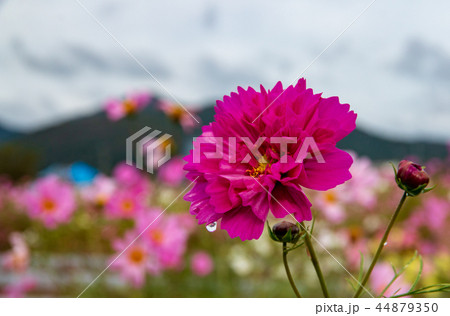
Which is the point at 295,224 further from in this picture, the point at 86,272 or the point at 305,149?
the point at 86,272

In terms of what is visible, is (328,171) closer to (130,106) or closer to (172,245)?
(130,106)

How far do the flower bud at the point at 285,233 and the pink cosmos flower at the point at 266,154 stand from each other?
0.07ft

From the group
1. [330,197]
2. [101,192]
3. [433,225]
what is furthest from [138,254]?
[433,225]

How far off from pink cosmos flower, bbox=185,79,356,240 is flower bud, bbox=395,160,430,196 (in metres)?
0.05

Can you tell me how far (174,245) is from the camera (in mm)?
790

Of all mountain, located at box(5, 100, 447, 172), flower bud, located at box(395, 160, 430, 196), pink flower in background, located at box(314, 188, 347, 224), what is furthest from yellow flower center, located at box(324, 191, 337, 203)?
flower bud, located at box(395, 160, 430, 196)

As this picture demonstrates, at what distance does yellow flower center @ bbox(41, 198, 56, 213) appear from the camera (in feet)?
2.97

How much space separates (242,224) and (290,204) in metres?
0.02

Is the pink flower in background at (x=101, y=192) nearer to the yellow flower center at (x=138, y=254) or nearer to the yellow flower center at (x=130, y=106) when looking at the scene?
the yellow flower center at (x=138, y=254)

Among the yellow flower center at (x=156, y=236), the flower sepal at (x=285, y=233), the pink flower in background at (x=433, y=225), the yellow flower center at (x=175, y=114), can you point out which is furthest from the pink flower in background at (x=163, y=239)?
the pink flower in background at (x=433, y=225)

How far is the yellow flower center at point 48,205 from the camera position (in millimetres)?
906

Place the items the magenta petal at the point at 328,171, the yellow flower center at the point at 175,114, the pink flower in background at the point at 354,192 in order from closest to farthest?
the magenta petal at the point at 328,171 → the yellow flower center at the point at 175,114 → the pink flower in background at the point at 354,192

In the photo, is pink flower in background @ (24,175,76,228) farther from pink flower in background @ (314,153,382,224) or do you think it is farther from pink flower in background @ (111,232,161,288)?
pink flower in background @ (314,153,382,224)
